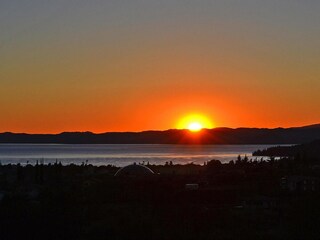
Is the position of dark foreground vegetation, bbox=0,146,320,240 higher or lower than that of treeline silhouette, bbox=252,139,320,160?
lower

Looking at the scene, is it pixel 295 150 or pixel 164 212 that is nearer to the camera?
pixel 164 212

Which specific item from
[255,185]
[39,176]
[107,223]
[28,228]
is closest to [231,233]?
[107,223]

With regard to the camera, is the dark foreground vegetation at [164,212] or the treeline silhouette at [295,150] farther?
the treeline silhouette at [295,150]

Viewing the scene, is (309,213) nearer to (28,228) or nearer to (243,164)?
(28,228)

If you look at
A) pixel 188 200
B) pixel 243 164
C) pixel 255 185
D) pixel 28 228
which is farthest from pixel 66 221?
pixel 243 164

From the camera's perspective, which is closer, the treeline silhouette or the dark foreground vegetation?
the dark foreground vegetation

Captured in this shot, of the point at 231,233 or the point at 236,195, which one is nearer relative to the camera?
the point at 231,233

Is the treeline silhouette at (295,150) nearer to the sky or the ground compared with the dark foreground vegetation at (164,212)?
nearer to the sky

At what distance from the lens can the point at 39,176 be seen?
211 feet

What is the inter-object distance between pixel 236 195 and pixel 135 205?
8772mm

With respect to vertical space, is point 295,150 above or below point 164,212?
above

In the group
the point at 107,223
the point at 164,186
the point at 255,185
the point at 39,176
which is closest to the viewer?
the point at 107,223

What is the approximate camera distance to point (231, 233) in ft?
102

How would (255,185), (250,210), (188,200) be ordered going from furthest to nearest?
1. (255,185)
2. (188,200)
3. (250,210)
